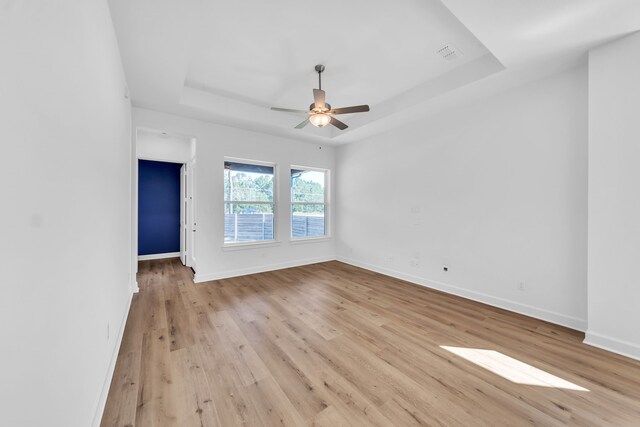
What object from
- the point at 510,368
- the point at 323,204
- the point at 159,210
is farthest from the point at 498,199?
the point at 159,210

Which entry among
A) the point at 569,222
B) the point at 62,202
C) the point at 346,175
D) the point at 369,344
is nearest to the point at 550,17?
the point at 569,222

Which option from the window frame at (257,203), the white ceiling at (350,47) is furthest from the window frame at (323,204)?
the white ceiling at (350,47)

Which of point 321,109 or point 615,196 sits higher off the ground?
point 321,109

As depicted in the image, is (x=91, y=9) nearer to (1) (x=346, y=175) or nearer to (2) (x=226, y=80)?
(2) (x=226, y=80)

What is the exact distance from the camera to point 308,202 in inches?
228

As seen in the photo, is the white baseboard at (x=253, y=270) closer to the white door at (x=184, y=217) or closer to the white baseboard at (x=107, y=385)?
the white door at (x=184, y=217)

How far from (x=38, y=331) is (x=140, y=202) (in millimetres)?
6326

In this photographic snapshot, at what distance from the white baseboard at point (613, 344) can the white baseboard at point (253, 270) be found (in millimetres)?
→ 4303

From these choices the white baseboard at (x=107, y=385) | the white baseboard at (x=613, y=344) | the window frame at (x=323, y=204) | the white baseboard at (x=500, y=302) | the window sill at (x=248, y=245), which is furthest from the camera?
the window frame at (x=323, y=204)

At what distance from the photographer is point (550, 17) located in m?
2.04

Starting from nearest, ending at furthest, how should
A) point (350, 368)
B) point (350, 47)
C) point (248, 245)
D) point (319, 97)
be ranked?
point (350, 368) < point (350, 47) < point (319, 97) < point (248, 245)

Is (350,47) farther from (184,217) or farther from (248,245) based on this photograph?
(184,217)

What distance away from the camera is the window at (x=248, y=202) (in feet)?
15.6

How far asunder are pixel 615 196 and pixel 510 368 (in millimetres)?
1843
